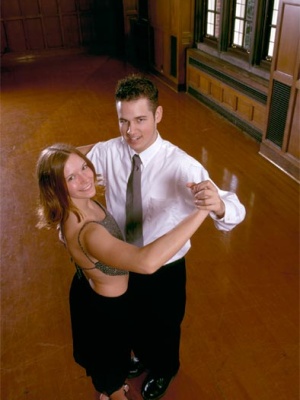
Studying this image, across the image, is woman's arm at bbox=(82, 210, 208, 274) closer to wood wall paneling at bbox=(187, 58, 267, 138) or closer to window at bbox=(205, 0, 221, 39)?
wood wall paneling at bbox=(187, 58, 267, 138)

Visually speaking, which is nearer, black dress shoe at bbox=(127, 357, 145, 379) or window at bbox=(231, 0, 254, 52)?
black dress shoe at bbox=(127, 357, 145, 379)

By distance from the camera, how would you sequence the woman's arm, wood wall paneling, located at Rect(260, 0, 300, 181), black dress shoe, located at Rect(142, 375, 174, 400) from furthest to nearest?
wood wall paneling, located at Rect(260, 0, 300, 181)
black dress shoe, located at Rect(142, 375, 174, 400)
the woman's arm

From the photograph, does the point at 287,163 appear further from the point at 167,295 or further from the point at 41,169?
the point at 41,169

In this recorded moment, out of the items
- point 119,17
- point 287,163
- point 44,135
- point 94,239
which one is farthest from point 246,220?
point 119,17

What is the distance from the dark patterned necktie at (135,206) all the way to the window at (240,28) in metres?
3.90

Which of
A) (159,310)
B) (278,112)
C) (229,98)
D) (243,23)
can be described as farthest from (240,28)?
(159,310)

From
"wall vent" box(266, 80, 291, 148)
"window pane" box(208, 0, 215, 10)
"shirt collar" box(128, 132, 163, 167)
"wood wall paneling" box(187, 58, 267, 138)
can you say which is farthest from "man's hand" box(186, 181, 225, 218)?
"window pane" box(208, 0, 215, 10)

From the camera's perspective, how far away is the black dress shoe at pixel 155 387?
2.04 meters

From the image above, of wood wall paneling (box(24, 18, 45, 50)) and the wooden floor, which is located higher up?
wood wall paneling (box(24, 18, 45, 50))

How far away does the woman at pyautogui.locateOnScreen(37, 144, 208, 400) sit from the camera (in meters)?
1.28

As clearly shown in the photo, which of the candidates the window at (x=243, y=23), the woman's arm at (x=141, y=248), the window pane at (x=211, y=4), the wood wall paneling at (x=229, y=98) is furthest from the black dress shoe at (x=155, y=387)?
the window pane at (x=211, y=4)

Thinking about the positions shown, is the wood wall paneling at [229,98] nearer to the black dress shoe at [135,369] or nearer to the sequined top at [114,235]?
the black dress shoe at [135,369]

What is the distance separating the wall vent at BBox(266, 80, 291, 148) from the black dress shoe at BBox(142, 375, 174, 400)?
317 centimetres

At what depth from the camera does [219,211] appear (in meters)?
1.45
